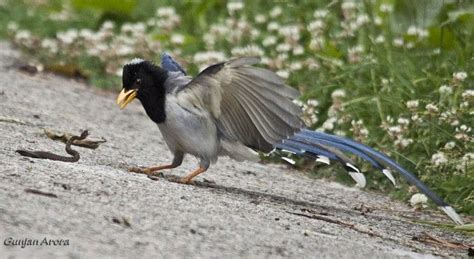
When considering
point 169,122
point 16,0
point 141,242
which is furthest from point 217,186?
point 16,0

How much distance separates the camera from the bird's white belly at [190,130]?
489 centimetres

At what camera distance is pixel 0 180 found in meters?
4.02

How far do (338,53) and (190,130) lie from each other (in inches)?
95.7

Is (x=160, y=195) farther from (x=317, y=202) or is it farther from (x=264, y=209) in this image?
(x=317, y=202)

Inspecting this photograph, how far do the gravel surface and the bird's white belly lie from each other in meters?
0.17

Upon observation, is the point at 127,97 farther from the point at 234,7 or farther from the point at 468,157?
the point at 234,7

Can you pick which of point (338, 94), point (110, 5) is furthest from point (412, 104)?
point (110, 5)

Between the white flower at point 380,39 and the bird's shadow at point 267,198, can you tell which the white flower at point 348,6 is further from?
the bird's shadow at point 267,198

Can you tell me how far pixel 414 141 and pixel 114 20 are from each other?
4357mm

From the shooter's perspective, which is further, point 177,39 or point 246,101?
point 177,39

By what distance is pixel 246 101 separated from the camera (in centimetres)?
483

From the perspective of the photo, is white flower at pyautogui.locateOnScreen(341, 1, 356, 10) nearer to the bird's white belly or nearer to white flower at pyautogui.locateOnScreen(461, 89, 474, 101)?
white flower at pyautogui.locateOnScreen(461, 89, 474, 101)

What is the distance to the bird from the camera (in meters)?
4.77

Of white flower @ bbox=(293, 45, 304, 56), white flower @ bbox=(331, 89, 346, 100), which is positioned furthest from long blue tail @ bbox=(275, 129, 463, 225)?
white flower @ bbox=(293, 45, 304, 56)
